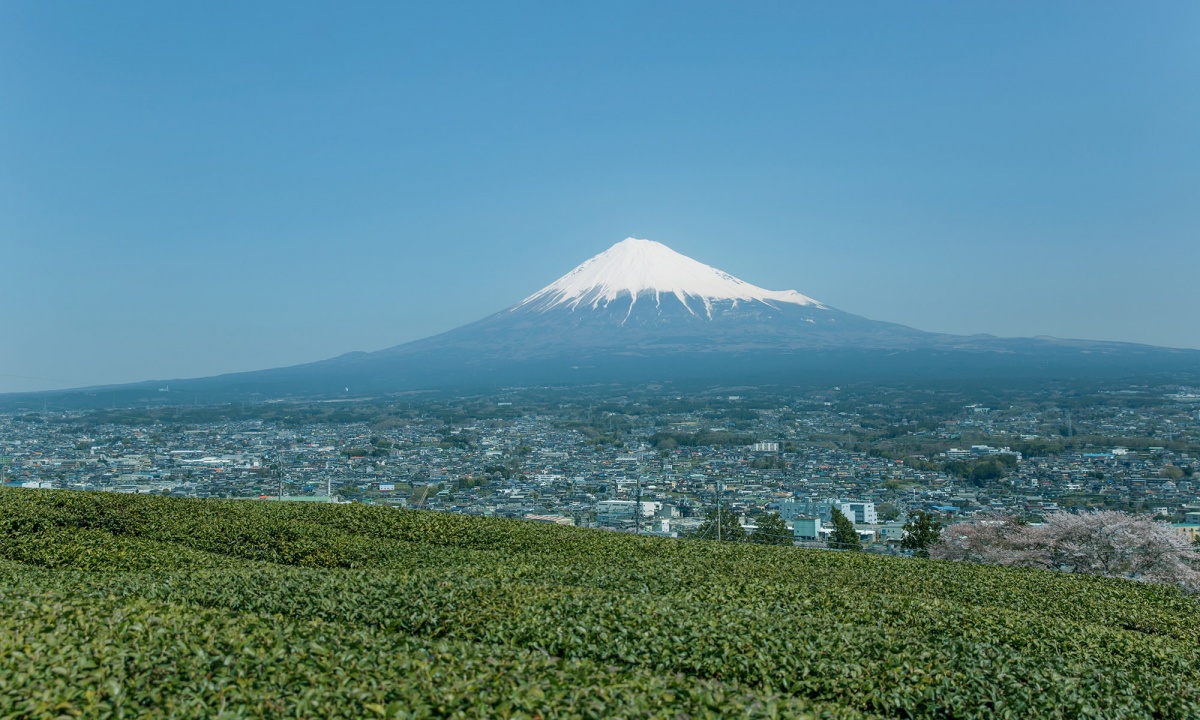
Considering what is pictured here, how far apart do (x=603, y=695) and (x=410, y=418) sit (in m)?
52.2

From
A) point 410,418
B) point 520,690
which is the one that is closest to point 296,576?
point 520,690

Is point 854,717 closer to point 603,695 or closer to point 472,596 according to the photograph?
point 603,695

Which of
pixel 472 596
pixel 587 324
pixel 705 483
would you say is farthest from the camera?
pixel 587 324

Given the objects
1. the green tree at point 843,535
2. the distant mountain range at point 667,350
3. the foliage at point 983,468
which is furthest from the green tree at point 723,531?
the distant mountain range at point 667,350

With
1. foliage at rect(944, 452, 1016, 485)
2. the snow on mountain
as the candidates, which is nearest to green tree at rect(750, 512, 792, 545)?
foliage at rect(944, 452, 1016, 485)

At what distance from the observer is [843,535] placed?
71.1 ft

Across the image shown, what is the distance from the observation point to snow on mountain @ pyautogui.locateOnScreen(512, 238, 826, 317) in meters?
128

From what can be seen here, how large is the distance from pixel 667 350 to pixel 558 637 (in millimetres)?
99689

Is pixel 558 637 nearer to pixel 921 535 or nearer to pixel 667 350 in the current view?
pixel 921 535

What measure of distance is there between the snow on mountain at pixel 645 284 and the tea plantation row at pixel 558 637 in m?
115

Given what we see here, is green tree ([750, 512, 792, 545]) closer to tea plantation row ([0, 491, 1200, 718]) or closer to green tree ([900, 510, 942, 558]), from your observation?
green tree ([900, 510, 942, 558])

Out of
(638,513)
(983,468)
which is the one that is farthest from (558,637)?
(983,468)

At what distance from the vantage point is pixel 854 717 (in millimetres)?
5066

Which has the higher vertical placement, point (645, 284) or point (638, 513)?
point (645, 284)
